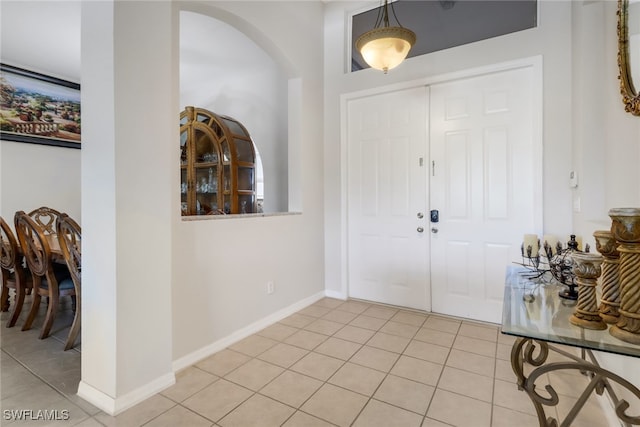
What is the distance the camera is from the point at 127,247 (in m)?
1.72

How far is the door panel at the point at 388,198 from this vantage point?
10.5 ft

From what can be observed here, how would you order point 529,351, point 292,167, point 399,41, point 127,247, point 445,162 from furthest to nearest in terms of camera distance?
point 292,167 < point 445,162 < point 399,41 < point 529,351 < point 127,247

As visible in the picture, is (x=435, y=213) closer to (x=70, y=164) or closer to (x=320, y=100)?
(x=320, y=100)

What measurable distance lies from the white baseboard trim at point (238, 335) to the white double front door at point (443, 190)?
0.69m

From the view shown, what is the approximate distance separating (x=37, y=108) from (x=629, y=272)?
593cm

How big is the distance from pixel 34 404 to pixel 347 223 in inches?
113

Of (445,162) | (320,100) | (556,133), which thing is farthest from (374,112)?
(556,133)

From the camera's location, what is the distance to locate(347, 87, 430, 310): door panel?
126 inches

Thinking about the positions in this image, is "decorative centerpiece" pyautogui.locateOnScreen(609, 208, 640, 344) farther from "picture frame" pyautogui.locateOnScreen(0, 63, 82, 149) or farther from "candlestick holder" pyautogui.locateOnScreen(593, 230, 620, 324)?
"picture frame" pyautogui.locateOnScreen(0, 63, 82, 149)

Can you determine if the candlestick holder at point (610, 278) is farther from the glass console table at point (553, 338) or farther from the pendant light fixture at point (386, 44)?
the pendant light fixture at point (386, 44)

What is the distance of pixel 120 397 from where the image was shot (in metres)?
1.72

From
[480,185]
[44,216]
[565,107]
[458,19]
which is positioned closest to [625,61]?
[565,107]

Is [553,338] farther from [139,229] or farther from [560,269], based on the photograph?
[139,229]

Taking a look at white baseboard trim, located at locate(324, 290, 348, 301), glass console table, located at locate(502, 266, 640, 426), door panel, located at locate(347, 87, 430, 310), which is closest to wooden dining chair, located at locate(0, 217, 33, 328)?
white baseboard trim, located at locate(324, 290, 348, 301)
